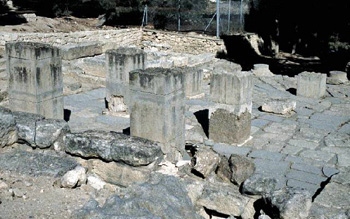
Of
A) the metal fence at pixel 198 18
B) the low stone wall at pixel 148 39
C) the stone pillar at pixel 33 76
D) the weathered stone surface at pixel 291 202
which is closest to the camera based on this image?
the weathered stone surface at pixel 291 202

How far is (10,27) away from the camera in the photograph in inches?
781

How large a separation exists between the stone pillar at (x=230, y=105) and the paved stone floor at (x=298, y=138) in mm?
205

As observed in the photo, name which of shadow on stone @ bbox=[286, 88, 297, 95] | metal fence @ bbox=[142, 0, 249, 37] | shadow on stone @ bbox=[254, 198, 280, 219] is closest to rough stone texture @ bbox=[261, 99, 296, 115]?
shadow on stone @ bbox=[286, 88, 297, 95]

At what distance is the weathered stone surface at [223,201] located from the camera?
20.8 feet

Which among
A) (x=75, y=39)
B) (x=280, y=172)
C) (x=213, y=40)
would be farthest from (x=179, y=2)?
(x=280, y=172)

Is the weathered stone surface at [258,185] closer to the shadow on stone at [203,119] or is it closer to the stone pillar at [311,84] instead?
the shadow on stone at [203,119]

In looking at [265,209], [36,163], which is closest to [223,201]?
[265,209]

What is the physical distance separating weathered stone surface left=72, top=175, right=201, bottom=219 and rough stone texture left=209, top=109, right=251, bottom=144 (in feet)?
11.6

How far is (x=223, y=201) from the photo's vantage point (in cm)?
632

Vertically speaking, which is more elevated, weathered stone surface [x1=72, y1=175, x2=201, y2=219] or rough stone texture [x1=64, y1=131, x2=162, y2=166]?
rough stone texture [x1=64, y1=131, x2=162, y2=166]

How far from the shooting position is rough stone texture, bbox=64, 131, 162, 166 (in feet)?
21.0

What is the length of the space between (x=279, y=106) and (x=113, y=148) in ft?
18.7

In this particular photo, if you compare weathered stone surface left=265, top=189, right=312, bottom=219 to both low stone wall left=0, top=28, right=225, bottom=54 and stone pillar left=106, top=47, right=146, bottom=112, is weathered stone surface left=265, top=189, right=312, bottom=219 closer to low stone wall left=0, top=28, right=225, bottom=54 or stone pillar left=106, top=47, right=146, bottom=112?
stone pillar left=106, top=47, right=146, bottom=112

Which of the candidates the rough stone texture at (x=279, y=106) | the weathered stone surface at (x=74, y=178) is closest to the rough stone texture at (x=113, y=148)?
the weathered stone surface at (x=74, y=178)
